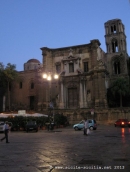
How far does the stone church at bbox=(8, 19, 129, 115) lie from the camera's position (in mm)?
38688

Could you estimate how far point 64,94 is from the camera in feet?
136

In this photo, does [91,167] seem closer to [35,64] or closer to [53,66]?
[53,66]

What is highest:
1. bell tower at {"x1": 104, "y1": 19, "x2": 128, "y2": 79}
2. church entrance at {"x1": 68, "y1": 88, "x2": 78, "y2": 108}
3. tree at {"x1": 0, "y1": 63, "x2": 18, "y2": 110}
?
bell tower at {"x1": 104, "y1": 19, "x2": 128, "y2": 79}

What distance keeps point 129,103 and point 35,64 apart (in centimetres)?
3017

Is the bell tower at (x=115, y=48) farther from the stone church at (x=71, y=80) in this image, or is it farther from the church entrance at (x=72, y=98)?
the church entrance at (x=72, y=98)

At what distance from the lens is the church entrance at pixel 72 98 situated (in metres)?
40.9

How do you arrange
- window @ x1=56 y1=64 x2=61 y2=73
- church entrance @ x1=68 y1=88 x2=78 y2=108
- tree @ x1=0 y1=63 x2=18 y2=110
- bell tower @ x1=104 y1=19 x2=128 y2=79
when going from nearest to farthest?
church entrance @ x1=68 y1=88 x2=78 y2=108 < window @ x1=56 y1=64 x2=61 y2=73 < tree @ x1=0 y1=63 x2=18 y2=110 < bell tower @ x1=104 y1=19 x2=128 y2=79

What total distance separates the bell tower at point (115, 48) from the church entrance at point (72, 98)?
1063 centimetres

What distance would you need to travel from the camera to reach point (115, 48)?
51.3 m

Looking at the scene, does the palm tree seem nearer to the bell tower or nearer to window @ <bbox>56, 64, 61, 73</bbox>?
the bell tower

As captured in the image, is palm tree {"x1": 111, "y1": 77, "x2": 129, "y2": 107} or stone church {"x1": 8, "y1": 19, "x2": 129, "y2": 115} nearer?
palm tree {"x1": 111, "y1": 77, "x2": 129, "y2": 107}

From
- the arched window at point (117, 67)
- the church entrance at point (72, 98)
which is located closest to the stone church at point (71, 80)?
the church entrance at point (72, 98)

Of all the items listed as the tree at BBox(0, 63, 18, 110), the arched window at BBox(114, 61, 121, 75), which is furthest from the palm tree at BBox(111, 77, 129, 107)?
the tree at BBox(0, 63, 18, 110)

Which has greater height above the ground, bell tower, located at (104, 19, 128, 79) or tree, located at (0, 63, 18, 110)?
bell tower, located at (104, 19, 128, 79)
